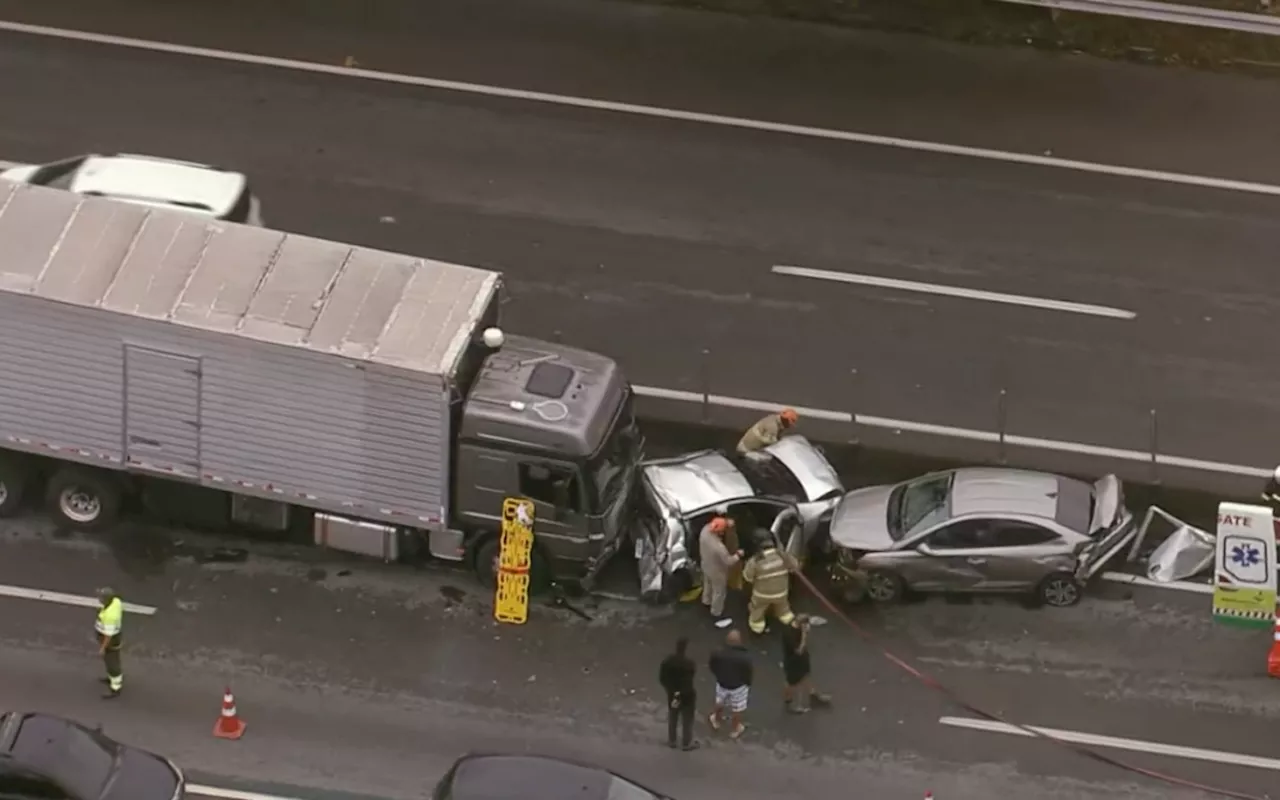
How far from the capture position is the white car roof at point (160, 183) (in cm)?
2408

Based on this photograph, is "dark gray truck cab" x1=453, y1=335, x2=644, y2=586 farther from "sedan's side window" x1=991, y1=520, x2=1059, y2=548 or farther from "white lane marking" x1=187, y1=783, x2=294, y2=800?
"sedan's side window" x1=991, y1=520, x2=1059, y2=548

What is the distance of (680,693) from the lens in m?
20.0

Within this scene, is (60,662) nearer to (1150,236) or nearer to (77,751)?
(77,751)

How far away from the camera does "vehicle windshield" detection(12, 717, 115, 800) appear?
17844 millimetres

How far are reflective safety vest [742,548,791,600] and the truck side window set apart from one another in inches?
78.2

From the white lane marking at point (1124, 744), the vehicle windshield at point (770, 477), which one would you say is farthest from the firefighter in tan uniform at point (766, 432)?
the white lane marking at point (1124, 744)

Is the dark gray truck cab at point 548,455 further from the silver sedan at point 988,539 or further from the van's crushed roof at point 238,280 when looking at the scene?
the silver sedan at point 988,539

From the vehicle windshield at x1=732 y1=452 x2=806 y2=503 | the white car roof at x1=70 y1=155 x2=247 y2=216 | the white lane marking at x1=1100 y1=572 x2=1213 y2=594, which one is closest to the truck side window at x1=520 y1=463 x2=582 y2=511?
the vehicle windshield at x1=732 y1=452 x2=806 y2=503

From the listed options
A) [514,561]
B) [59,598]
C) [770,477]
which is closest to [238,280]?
[59,598]

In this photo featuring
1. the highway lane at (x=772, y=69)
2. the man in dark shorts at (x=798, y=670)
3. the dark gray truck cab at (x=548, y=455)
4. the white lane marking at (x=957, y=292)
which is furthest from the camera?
the highway lane at (x=772, y=69)

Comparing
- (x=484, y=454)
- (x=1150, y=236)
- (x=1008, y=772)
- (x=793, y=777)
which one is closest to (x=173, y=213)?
(x=484, y=454)

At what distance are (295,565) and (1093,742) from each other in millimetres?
8794

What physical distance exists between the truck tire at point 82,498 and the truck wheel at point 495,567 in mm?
4087

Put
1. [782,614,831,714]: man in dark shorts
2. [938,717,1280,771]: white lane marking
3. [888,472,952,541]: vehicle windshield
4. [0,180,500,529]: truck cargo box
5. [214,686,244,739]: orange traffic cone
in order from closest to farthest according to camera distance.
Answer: [214,686,244,739]: orange traffic cone → [782,614,831,714]: man in dark shorts → [938,717,1280,771]: white lane marking → [0,180,500,529]: truck cargo box → [888,472,952,541]: vehicle windshield
